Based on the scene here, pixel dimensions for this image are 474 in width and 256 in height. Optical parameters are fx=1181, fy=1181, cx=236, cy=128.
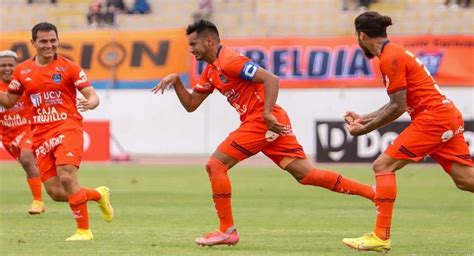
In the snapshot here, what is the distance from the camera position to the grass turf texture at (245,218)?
11.4 m

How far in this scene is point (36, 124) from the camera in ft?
41.0

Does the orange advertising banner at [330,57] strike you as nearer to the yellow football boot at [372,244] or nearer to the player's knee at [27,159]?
the player's knee at [27,159]

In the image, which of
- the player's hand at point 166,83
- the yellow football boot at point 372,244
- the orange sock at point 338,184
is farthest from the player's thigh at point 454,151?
the player's hand at point 166,83

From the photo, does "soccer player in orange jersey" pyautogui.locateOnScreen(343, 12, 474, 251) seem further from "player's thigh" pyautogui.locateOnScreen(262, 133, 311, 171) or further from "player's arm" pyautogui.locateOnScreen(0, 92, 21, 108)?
"player's arm" pyautogui.locateOnScreen(0, 92, 21, 108)

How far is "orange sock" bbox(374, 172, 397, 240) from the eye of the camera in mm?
Answer: 10898

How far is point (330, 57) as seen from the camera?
3022cm

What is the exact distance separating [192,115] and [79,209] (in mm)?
18190

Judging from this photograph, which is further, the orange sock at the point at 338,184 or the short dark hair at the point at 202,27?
the orange sock at the point at 338,184

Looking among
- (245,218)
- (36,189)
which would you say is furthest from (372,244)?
(36,189)

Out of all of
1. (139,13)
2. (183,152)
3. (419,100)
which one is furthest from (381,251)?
(139,13)

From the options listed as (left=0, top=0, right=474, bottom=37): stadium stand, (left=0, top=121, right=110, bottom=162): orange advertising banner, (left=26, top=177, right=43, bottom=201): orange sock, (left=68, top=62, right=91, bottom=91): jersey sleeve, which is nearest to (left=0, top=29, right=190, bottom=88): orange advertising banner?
(left=0, top=0, right=474, bottom=37): stadium stand

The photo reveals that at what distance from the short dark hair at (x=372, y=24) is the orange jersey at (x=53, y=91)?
3.08 metres

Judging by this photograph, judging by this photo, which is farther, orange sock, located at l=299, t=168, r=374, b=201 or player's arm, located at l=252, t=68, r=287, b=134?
orange sock, located at l=299, t=168, r=374, b=201

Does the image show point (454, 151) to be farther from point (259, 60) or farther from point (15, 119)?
point (259, 60)
